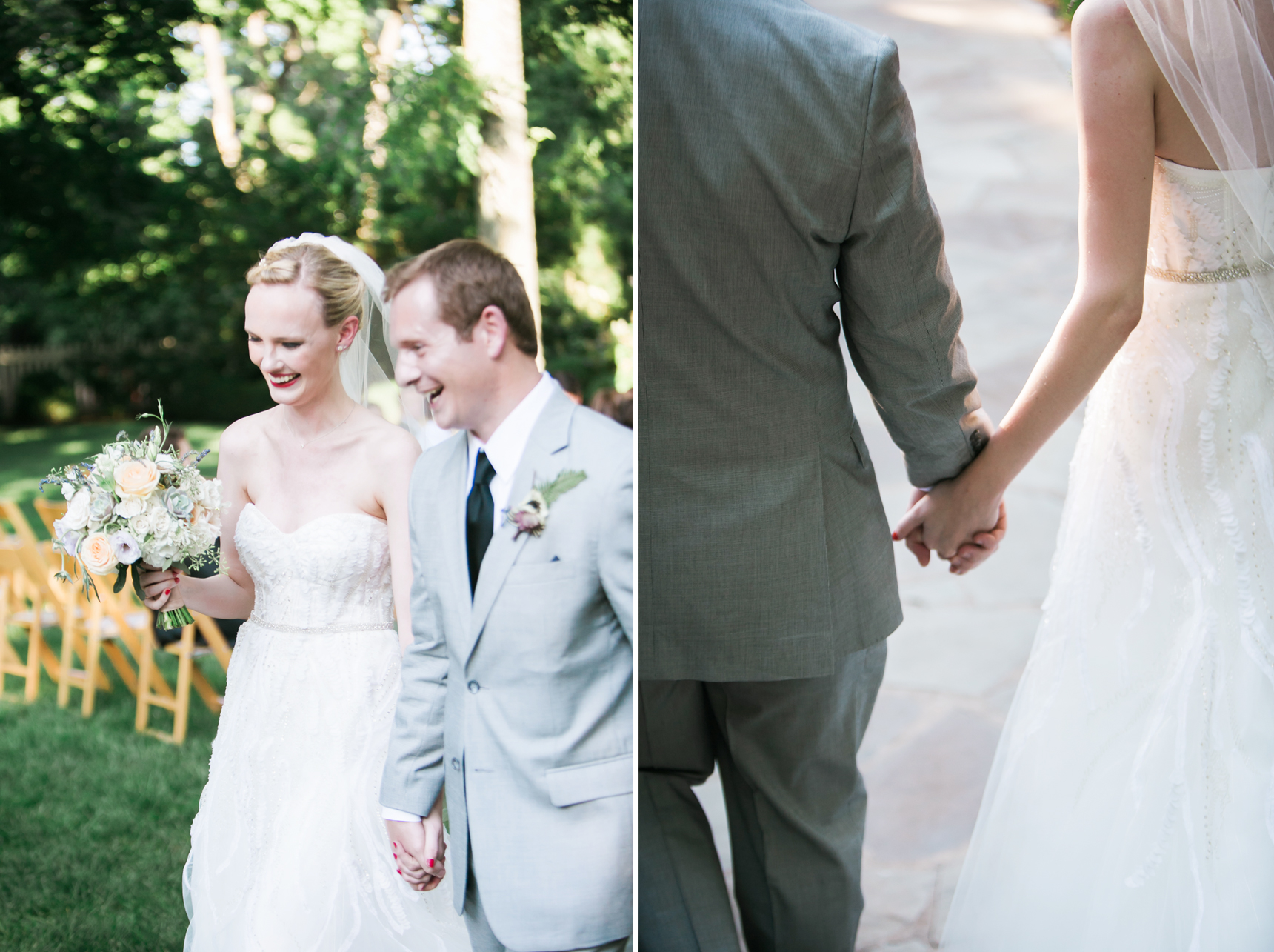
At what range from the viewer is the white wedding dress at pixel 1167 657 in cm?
178

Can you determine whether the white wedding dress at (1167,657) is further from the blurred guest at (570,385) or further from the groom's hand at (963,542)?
the blurred guest at (570,385)

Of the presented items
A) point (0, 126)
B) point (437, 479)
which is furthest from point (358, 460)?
point (0, 126)

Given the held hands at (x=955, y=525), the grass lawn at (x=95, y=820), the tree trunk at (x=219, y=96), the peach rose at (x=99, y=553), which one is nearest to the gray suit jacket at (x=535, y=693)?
the grass lawn at (x=95, y=820)

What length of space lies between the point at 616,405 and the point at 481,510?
0.24 metres

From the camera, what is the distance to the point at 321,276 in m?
1.46

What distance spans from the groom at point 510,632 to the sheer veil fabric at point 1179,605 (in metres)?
A: 0.90

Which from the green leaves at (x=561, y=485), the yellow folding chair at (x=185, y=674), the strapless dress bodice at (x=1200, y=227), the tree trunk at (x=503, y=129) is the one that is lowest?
the yellow folding chair at (x=185, y=674)

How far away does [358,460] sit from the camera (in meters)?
1.44

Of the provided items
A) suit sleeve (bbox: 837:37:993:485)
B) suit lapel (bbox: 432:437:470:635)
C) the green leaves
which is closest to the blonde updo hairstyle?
suit lapel (bbox: 432:437:470:635)

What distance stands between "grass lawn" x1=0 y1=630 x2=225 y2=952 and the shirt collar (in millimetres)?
503

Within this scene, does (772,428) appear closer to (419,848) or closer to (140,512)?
(419,848)

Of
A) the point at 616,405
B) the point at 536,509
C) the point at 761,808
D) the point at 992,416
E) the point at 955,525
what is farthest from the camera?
the point at 992,416

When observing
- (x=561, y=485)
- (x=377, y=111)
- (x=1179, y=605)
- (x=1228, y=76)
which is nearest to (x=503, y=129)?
(x=377, y=111)

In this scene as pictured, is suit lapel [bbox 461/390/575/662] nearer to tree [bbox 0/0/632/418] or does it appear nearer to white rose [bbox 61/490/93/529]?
tree [bbox 0/0/632/418]
